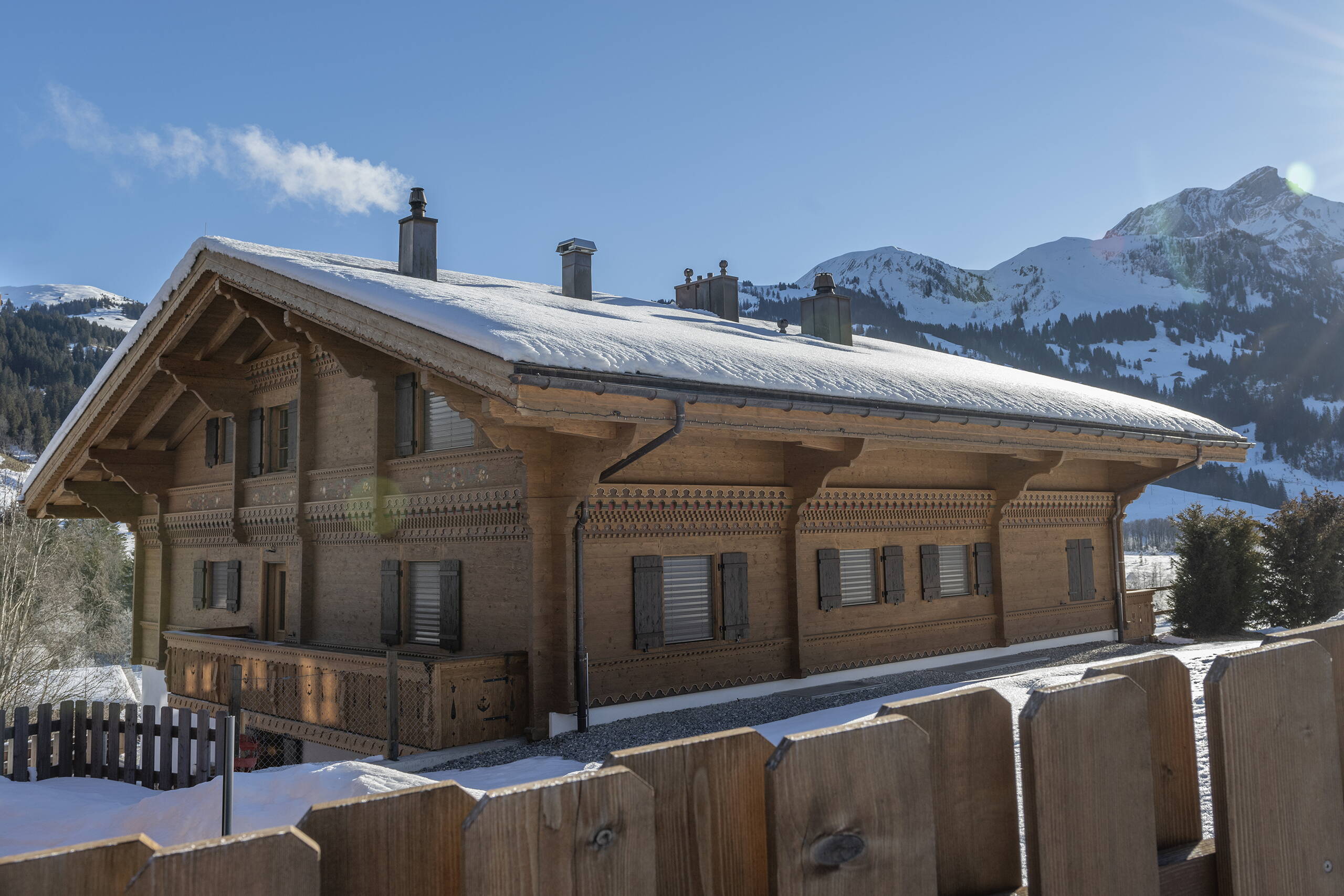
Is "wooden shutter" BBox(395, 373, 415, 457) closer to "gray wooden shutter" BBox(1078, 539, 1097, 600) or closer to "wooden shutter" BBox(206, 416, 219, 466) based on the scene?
"wooden shutter" BBox(206, 416, 219, 466)

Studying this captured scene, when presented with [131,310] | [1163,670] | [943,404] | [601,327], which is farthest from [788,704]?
[131,310]

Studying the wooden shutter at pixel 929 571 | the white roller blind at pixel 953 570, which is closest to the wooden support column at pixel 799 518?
the wooden shutter at pixel 929 571

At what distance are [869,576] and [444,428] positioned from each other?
6.65 meters

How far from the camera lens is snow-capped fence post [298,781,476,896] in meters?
1.04

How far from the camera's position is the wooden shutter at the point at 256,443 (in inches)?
655

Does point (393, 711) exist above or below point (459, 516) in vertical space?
below

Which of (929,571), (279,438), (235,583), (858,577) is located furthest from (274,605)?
(929,571)

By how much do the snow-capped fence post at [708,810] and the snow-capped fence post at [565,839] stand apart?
45 millimetres

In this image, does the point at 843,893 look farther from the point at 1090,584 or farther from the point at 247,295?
the point at 1090,584

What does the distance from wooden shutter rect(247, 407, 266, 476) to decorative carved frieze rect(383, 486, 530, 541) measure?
4.27m

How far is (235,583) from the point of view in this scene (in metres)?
17.0

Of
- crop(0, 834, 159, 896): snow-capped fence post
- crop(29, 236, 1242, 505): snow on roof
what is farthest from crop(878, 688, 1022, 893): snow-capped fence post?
crop(29, 236, 1242, 505): snow on roof

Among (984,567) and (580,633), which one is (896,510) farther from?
(580,633)

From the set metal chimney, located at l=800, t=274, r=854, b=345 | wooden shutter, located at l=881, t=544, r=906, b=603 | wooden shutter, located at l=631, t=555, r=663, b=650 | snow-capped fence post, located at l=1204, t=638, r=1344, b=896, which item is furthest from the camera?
metal chimney, located at l=800, t=274, r=854, b=345
